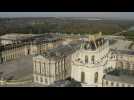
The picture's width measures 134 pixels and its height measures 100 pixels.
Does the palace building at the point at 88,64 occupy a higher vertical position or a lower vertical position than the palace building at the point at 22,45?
lower

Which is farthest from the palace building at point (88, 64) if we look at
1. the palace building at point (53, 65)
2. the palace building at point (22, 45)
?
the palace building at point (22, 45)

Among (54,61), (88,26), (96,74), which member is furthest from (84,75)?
(88,26)

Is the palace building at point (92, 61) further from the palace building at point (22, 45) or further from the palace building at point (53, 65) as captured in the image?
the palace building at point (22, 45)

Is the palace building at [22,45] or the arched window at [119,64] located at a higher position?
the palace building at [22,45]

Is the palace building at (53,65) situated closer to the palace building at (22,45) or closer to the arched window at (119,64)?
the palace building at (22,45)

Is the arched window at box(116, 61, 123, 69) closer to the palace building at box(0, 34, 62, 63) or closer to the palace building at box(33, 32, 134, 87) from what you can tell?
the palace building at box(33, 32, 134, 87)

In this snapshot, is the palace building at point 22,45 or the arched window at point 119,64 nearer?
the arched window at point 119,64

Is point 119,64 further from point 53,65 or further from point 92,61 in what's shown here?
point 53,65

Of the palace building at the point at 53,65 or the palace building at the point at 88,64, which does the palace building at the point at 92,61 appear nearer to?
the palace building at the point at 88,64

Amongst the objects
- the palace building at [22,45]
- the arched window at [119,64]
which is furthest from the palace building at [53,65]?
the arched window at [119,64]

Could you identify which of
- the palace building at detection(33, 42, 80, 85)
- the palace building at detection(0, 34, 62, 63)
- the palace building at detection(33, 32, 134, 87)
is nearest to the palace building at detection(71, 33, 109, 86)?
the palace building at detection(33, 32, 134, 87)
